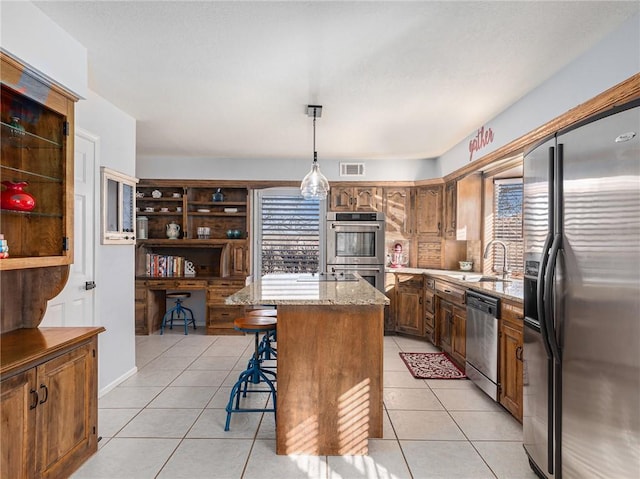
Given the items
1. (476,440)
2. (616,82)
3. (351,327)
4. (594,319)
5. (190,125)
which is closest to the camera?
(594,319)

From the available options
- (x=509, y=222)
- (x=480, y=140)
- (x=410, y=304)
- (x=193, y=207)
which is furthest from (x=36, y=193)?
(x=509, y=222)

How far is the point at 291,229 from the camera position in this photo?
6.01 meters

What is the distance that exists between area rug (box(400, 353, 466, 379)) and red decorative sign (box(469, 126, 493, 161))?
7.47ft

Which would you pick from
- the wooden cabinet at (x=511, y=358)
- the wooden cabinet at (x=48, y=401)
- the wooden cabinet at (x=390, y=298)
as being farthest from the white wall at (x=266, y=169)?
the wooden cabinet at (x=48, y=401)

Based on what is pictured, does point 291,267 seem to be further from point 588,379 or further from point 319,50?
point 588,379

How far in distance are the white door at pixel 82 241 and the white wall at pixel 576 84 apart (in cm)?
351

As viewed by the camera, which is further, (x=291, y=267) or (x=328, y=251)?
(x=291, y=267)

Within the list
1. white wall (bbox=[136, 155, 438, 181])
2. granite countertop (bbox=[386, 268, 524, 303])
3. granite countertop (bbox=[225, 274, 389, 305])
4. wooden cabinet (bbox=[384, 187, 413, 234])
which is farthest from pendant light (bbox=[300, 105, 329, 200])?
wooden cabinet (bbox=[384, 187, 413, 234])

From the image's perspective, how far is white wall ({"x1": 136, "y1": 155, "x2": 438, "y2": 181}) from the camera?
5.64m

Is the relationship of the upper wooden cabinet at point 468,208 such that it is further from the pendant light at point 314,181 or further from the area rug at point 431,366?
the pendant light at point 314,181

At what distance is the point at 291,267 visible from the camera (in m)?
6.04

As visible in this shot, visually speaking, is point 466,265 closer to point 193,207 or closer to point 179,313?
point 193,207

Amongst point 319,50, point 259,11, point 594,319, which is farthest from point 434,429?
point 259,11

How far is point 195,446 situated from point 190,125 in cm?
307
